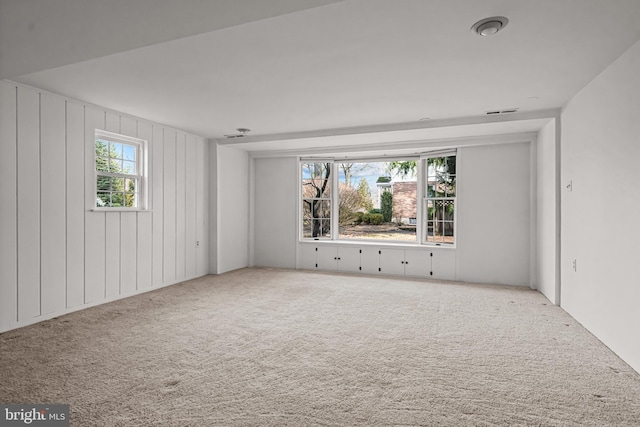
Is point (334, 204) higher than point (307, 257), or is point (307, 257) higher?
point (334, 204)

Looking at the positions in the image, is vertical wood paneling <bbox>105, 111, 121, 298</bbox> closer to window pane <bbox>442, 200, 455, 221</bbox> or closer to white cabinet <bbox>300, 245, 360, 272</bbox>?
white cabinet <bbox>300, 245, 360, 272</bbox>

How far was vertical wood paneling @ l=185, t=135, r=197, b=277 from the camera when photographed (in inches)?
227

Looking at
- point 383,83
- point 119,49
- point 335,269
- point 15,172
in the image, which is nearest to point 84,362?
point 15,172

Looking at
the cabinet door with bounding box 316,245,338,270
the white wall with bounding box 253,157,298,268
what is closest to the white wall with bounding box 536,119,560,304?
the cabinet door with bounding box 316,245,338,270

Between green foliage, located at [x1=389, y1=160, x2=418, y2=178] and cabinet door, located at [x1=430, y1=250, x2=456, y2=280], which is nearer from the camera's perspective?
cabinet door, located at [x1=430, y1=250, x2=456, y2=280]

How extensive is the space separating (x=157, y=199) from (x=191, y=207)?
0.76 meters

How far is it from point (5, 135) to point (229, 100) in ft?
7.09

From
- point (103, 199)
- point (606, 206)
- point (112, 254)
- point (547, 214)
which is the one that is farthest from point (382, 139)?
point (112, 254)

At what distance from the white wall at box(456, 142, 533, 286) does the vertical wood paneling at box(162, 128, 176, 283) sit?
4648mm

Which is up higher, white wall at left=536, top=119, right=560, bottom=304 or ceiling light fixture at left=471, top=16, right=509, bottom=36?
ceiling light fixture at left=471, top=16, right=509, bottom=36

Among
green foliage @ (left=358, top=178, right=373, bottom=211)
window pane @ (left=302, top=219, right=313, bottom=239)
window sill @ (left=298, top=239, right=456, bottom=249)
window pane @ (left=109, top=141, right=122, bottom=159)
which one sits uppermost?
window pane @ (left=109, top=141, right=122, bottom=159)

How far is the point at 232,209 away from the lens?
262 inches

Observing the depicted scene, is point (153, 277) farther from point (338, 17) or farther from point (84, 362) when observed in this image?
point (338, 17)

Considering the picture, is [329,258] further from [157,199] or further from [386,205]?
[157,199]
